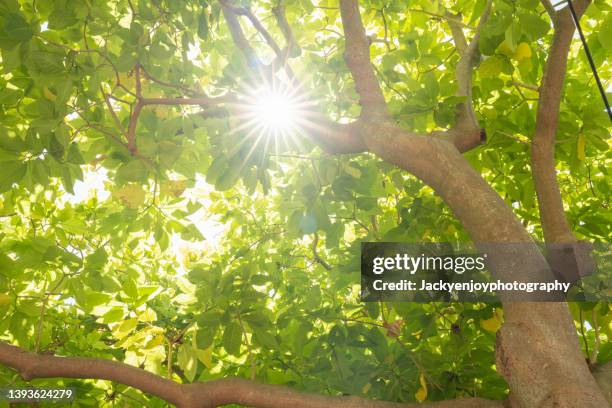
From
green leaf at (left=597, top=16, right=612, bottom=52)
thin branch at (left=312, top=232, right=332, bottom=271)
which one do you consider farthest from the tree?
thin branch at (left=312, top=232, right=332, bottom=271)

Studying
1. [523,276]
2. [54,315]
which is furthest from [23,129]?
[523,276]

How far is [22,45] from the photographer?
203cm

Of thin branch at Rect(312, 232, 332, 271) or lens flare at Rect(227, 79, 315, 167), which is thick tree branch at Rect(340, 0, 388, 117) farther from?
thin branch at Rect(312, 232, 332, 271)

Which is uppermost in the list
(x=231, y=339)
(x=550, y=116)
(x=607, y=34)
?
(x=607, y=34)

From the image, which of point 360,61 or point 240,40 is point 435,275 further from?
point 240,40

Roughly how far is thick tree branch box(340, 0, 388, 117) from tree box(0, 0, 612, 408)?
0.03 ft

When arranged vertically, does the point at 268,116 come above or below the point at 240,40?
below

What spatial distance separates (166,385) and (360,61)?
5.94ft

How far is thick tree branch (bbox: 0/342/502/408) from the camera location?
1771 mm

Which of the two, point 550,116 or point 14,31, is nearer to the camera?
point 14,31

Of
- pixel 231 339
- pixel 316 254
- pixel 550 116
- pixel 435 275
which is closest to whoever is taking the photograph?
pixel 231 339

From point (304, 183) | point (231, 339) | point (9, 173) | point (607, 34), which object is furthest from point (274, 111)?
point (607, 34)

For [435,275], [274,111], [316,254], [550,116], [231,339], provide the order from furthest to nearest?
[316,254], [435,275], [274,111], [550,116], [231,339]

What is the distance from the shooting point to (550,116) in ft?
6.99
